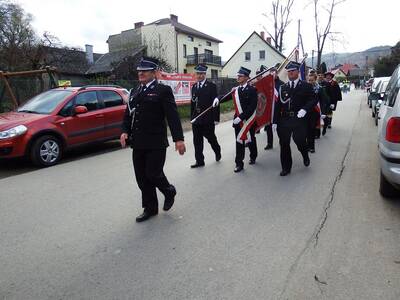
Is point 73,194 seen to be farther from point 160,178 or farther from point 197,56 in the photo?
point 197,56

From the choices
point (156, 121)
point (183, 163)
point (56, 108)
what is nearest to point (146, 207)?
point (156, 121)

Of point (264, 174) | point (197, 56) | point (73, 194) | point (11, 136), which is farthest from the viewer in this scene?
point (197, 56)

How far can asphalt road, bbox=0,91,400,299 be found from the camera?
3.15 metres

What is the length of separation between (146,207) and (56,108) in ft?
15.7

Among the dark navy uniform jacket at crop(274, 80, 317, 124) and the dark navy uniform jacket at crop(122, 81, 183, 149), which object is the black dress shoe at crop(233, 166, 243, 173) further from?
the dark navy uniform jacket at crop(122, 81, 183, 149)

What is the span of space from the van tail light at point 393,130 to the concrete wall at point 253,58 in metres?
53.6

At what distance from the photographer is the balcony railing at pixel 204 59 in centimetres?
5022

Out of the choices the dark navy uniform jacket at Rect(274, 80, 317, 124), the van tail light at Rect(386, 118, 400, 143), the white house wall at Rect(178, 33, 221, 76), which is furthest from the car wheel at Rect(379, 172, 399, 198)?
the white house wall at Rect(178, 33, 221, 76)

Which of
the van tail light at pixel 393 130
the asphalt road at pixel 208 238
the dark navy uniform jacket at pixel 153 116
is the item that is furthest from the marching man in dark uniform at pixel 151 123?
the van tail light at pixel 393 130

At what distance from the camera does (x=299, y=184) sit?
6.04 m

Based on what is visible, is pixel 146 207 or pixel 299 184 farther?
pixel 299 184

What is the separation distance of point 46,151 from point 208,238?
5.25 m

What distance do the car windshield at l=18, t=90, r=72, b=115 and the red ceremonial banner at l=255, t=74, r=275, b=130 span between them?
4.42 m

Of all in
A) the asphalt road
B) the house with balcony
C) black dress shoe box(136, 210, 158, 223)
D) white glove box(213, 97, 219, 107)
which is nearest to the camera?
the asphalt road
